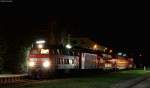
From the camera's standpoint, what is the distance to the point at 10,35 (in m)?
44.1

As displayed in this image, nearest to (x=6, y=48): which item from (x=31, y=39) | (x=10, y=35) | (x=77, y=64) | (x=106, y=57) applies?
(x=10, y=35)

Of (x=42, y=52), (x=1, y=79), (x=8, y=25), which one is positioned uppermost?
(x=8, y=25)

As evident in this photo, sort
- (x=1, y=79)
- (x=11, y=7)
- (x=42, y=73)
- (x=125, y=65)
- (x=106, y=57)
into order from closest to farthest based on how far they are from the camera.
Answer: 1. (x=1, y=79)
2. (x=42, y=73)
3. (x=11, y=7)
4. (x=106, y=57)
5. (x=125, y=65)

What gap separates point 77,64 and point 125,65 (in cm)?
5534

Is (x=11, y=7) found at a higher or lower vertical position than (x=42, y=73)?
higher

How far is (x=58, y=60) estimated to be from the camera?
37.5 meters

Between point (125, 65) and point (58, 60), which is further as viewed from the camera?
point (125, 65)

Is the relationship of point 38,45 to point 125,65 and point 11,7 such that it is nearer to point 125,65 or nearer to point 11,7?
point 11,7

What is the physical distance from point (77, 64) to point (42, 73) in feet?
32.1

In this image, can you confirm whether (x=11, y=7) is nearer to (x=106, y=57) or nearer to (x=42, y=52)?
(x=42, y=52)

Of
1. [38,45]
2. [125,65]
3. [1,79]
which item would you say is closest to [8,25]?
[38,45]

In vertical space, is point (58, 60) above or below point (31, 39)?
below

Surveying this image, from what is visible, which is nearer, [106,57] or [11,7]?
[11,7]

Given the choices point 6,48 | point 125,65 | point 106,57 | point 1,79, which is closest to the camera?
point 1,79
